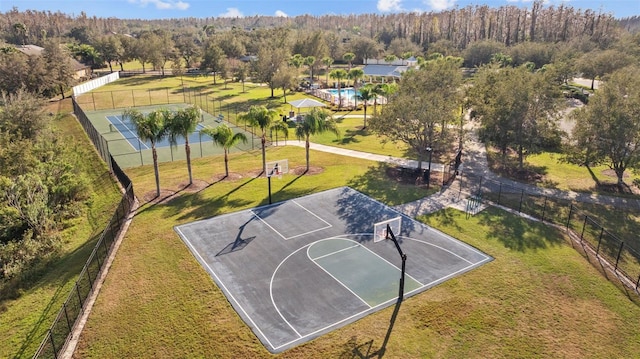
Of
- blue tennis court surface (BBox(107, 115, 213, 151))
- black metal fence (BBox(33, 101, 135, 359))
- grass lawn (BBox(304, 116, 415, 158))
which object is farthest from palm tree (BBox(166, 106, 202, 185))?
grass lawn (BBox(304, 116, 415, 158))

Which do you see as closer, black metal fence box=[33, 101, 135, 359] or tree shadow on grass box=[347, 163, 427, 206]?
black metal fence box=[33, 101, 135, 359]

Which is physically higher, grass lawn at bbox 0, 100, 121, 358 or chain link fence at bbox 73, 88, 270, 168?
chain link fence at bbox 73, 88, 270, 168

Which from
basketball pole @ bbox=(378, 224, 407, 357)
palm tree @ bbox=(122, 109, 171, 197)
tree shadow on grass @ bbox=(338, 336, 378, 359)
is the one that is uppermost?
palm tree @ bbox=(122, 109, 171, 197)

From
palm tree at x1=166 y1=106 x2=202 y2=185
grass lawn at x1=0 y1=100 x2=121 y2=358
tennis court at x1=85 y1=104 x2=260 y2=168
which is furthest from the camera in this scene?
tennis court at x1=85 y1=104 x2=260 y2=168

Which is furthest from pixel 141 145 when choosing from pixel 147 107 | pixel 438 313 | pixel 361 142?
pixel 438 313

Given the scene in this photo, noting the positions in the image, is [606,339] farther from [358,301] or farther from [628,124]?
[628,124]

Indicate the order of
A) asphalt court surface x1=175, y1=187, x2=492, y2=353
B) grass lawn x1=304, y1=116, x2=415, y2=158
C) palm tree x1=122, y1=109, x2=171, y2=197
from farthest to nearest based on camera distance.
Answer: grass lawn x1=304, y1=116, x2=415, y2=158
palm tree x1=122, y1=109, x2=171, y2=197
asphalt court surface x1=175, y1=187, x2=492, y2=353

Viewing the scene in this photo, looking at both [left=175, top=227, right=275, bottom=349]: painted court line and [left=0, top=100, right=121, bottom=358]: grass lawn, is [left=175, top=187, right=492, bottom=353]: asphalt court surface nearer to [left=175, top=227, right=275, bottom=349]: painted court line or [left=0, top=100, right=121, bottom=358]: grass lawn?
[left=175, top=227, right=275, bottom=349]: painted court line

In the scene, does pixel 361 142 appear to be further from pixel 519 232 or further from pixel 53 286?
pixel 53 286
